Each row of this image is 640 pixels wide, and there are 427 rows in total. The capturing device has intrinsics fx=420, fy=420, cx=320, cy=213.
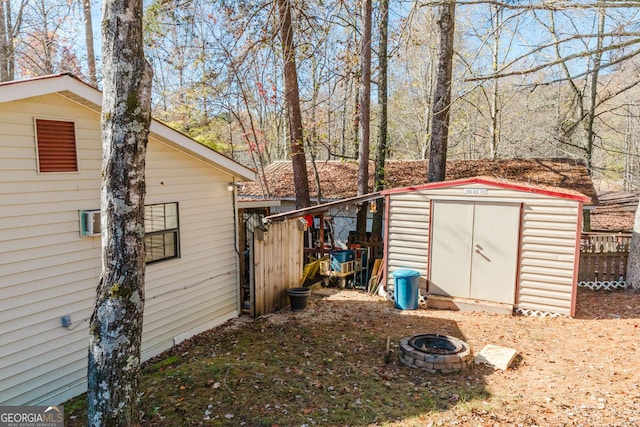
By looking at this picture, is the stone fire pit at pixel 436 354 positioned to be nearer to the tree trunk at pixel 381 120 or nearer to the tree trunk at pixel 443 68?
the tree trunk at pixel 381 120

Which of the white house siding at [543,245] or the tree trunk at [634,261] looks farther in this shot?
the tree trunk at [634,261]

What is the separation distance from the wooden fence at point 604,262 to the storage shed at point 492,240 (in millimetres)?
2744

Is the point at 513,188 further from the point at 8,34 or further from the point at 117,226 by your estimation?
the point at 8,34

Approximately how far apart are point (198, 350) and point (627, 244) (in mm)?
10016

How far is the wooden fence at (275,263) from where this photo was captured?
328 inches

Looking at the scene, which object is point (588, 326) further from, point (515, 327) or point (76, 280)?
point (76, 280)

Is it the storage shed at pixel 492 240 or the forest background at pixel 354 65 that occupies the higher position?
the forest background at pixel 354 65

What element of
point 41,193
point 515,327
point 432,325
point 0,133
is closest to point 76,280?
point 41,193

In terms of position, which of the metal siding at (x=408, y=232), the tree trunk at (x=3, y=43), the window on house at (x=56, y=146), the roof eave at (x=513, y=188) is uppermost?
the tree trunk at (x=3, y=43)

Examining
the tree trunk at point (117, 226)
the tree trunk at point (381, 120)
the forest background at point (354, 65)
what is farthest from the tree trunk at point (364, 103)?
the tree trunk at point (117, 226)

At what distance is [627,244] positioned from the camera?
10086mm

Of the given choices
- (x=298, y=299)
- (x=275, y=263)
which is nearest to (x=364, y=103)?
(x=275, y=263)

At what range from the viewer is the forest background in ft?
25.0

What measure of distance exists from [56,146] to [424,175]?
1209cm
